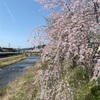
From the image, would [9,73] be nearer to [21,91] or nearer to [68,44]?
[21,91]

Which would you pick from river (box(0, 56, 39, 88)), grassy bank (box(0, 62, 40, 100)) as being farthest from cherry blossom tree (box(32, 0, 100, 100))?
river (box(0, 56, 39, 88))

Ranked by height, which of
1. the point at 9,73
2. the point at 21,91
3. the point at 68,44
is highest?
the point at 68,44

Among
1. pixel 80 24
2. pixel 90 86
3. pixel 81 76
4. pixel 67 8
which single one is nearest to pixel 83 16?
pixel 80 24

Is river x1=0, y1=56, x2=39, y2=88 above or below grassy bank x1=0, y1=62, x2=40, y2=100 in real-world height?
below

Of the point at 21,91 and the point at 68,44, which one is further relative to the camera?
the point at 21,91

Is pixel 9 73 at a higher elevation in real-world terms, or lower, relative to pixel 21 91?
lower

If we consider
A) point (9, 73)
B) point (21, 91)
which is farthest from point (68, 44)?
point (9, 73)

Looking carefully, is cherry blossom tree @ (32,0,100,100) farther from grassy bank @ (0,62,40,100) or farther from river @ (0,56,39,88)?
river @ (0,56,39,88)

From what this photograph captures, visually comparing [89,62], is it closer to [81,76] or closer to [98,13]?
[98,13]

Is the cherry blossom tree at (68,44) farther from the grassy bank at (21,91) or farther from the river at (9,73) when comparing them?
the river at (9,73)

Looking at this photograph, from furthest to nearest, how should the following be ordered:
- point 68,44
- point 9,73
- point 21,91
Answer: point 9,73
point 21,91
point 68,44

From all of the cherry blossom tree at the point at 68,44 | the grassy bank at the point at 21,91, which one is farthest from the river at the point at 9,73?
the cherry blossom tree at the point at 68,44

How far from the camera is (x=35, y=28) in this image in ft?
21.7

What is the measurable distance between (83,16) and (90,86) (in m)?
3.28
